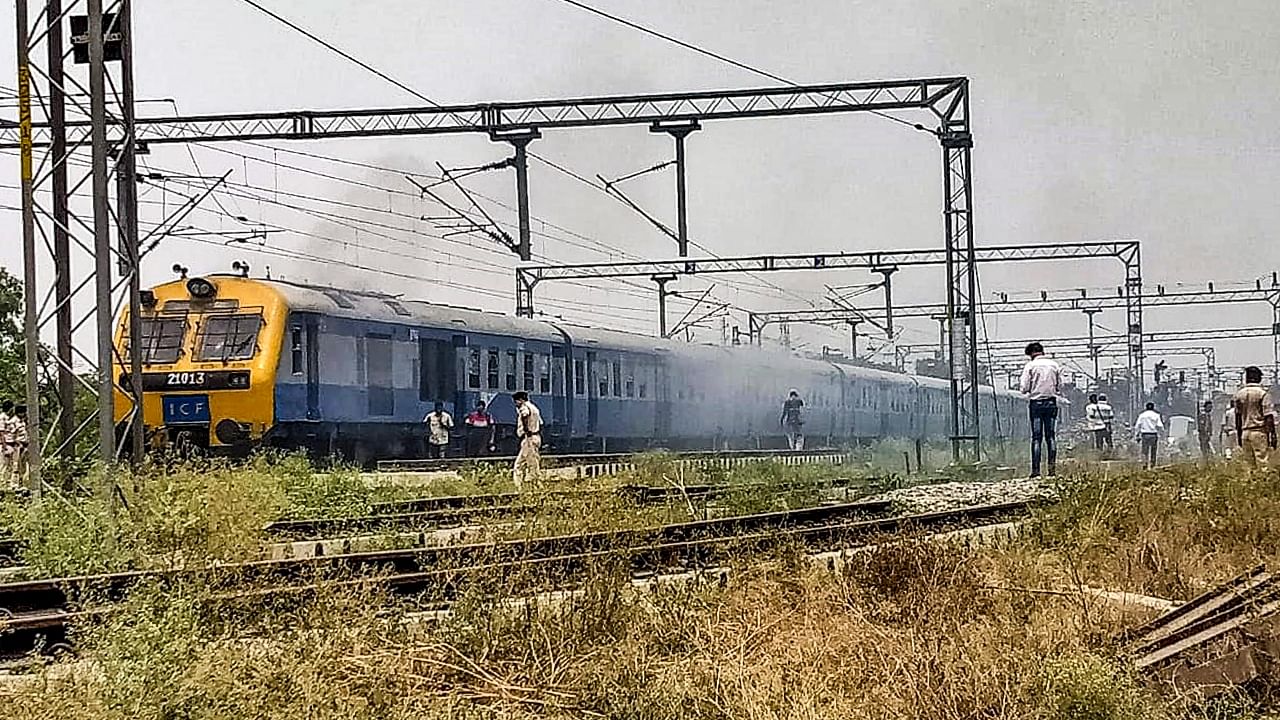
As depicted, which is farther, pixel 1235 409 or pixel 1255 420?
pixel 1235 409

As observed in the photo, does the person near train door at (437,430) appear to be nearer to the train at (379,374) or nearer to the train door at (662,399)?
the train at (379,374)

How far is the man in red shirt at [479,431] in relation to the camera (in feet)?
84.0

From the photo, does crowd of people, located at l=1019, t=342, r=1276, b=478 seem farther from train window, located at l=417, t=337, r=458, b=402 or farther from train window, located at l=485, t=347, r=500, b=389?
train window, located at l=485, t=347, r=500, b=389

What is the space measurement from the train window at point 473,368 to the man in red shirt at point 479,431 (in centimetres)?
36

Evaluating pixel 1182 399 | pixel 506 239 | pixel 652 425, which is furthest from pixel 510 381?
pixel 1182 399

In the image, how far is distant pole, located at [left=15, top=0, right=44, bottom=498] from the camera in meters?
13.1

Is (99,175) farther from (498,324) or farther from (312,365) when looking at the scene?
(498,324)

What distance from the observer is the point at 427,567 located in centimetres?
1024

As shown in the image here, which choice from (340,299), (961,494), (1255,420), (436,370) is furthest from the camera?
(436,370)

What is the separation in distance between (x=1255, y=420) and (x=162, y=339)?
14.7m

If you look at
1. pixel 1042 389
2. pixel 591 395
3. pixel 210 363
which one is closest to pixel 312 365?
pixel 210 363

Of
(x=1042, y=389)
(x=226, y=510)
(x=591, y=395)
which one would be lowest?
(x=226, y=510)

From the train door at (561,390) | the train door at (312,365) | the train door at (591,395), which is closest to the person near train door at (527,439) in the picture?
the train door at (312,365)

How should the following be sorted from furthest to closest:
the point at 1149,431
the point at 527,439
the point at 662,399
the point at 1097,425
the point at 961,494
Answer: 1. the point at 662,399
2. the point at 1097,425
3. the point at 1149,431
4. the point at 527,439
5. the point at 961,494
